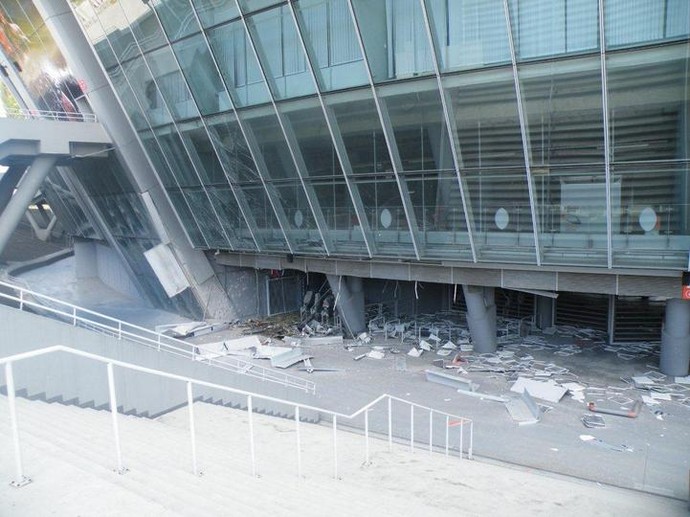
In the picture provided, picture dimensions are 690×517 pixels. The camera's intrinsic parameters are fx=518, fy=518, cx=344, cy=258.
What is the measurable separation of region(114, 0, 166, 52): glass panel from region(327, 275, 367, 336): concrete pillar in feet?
32.7

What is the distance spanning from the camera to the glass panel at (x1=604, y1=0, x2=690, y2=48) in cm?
1017

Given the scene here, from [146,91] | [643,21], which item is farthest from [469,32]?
[146,91]

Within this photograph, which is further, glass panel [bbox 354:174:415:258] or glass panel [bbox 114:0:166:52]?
glass panel [bbox 114:0:166:52]

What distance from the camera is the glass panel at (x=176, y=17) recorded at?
15359 mm

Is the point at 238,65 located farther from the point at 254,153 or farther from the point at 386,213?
the point at 386,213

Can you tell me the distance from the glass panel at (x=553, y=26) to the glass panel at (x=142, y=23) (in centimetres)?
1097

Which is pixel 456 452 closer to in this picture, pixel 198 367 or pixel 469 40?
pixel 198 367

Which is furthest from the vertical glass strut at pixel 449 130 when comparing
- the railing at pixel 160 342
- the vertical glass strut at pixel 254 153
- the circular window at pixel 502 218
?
the vertical glass strut at pixel 254 153

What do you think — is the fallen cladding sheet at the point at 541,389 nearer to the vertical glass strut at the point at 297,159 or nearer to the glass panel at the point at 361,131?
the glass panel at the point at 361,131

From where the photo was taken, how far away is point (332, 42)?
13461mm

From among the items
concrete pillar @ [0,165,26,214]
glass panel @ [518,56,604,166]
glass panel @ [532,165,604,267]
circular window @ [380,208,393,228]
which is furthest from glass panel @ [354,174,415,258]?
concrete pillar @ [0,165,26,214]

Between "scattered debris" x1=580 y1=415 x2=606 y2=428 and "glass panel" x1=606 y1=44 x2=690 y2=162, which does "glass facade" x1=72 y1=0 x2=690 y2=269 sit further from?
"scattered debris" x1=580 y1=415 x2=606 y2=428

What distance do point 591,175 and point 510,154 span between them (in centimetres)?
190

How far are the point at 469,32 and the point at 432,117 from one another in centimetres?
214
